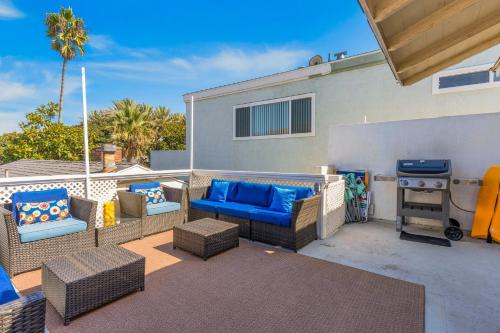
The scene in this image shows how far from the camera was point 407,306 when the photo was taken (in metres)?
2.42

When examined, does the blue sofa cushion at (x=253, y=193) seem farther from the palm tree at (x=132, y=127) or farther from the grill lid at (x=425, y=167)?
the palm tree at (x=132, y=127)

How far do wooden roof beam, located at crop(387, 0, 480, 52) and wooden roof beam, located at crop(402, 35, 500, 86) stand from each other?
41.2 inches

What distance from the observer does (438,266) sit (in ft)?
11.0

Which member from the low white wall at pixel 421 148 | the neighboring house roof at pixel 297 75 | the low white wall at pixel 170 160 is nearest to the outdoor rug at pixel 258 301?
the low white wall at pixel 421 148

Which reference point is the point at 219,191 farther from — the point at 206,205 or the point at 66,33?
the point at 66,33

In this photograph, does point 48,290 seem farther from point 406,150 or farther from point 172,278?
point 406,150

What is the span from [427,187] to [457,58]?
247 cm

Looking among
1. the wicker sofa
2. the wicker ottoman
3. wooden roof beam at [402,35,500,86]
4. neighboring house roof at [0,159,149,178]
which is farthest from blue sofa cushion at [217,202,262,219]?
neighboring house roof at [0,159,149,178]

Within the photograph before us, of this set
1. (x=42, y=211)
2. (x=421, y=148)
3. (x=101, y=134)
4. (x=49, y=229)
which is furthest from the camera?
(x=101, y=134)

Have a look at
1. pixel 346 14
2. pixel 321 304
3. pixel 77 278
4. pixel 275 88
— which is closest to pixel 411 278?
pixel 321 304

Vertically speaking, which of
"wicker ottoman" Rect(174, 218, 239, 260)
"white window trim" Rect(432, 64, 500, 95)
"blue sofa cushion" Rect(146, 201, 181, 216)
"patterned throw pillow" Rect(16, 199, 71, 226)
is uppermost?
"white window trim" Rect(432, 64, 500, 95)

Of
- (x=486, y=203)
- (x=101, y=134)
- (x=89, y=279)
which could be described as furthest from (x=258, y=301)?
(x=101, y=134)

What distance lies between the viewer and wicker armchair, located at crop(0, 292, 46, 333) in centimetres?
140

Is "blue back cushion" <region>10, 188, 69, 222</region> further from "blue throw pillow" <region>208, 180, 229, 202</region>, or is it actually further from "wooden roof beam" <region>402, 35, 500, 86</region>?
"wooden roof beam" <region>402, 35, 500, 86</region>
